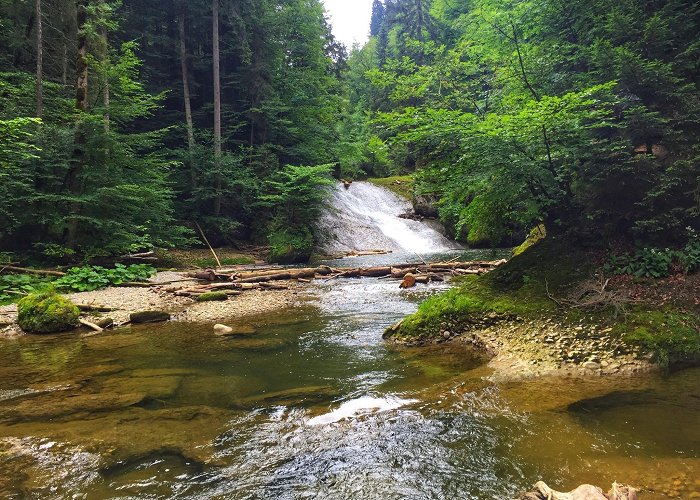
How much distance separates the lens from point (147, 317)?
28.3ft

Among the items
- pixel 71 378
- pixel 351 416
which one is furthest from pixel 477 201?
pixel 71 378

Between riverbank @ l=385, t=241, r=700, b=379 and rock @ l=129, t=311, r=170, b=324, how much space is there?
16.7 feet

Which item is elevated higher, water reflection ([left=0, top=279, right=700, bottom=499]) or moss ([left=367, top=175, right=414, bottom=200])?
moss ([left=367, top=175, right=414, bottom=200])

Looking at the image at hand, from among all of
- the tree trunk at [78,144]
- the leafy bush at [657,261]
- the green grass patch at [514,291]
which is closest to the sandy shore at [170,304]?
the tree trunk at [78,144]

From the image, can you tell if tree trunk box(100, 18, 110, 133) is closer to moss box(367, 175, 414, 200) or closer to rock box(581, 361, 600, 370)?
rock box(581, 361, 600, 370)

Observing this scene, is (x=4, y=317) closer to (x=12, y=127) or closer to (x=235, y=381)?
(x=12, y=127)

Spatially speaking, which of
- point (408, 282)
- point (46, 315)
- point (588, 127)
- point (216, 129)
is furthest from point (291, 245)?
point (588, 127)

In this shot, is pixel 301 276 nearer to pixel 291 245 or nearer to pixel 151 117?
pixel 291 245

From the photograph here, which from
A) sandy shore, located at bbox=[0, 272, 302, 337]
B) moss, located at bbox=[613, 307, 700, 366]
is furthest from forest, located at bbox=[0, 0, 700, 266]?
sandy shore, located at bbox=[0, 272, 302, 337]

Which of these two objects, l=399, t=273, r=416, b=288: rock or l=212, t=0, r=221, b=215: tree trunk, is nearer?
l=399, t=273, r=416, b=288: rock

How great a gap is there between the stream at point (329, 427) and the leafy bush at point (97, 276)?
18.3ft

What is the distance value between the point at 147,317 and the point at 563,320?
795 centimetres

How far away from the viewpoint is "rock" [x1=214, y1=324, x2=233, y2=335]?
7.76 m

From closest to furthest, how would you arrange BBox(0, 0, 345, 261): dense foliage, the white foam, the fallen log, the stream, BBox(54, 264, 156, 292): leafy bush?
the stream, the white foam, the fallen log, BBox(54, 264, 156, 292): leafy bush, BBox(0, 0, 345, 261): dense foliage
